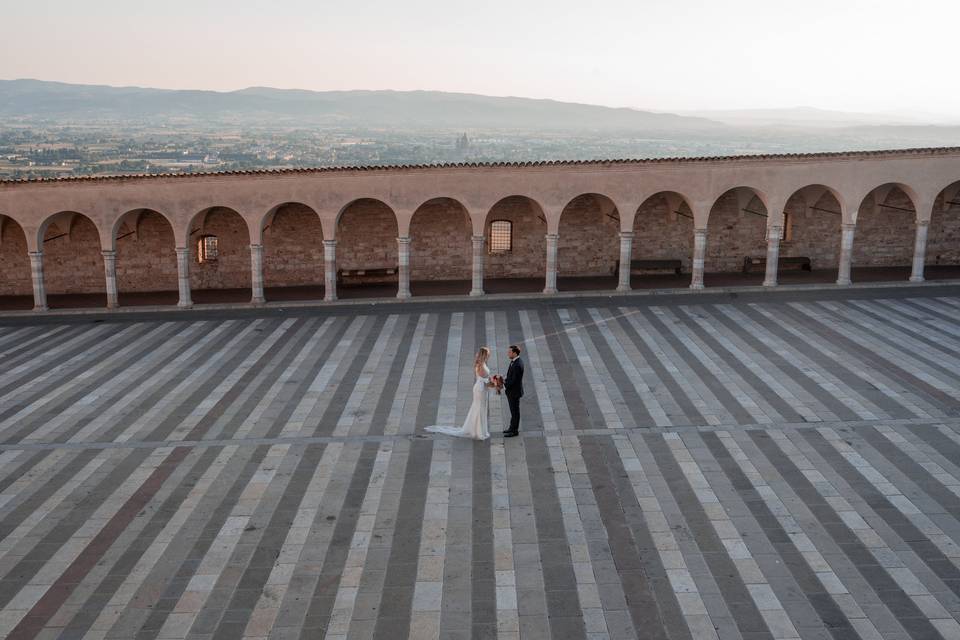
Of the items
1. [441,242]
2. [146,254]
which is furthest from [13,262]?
[441,242]

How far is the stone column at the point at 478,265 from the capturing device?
27.9 metres

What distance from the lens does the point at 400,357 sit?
72.8 ft

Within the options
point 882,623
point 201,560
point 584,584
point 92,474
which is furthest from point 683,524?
point 92,474

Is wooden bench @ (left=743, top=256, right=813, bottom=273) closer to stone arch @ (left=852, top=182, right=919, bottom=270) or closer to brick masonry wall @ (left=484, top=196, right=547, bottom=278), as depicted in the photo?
stone arch @ (left=852, top=182, right=919, bottom=270)

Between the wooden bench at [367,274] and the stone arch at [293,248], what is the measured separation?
3.20 feet

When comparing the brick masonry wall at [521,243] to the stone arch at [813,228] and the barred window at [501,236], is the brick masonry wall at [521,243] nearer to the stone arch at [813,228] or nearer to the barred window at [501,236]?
the barred window at [501,236]

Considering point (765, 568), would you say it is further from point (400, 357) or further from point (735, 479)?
point (400, 357)

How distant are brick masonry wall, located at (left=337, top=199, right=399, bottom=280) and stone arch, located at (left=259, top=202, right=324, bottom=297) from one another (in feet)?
2.92

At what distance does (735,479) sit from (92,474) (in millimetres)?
11628

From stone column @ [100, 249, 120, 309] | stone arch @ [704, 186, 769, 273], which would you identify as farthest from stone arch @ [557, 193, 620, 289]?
stone column @ [100, 249, 120, 309]

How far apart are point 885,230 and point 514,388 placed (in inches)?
879

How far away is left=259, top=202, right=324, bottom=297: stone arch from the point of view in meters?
30.8

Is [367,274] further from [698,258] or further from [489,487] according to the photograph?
[489,487]

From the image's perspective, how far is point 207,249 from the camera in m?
31.1
